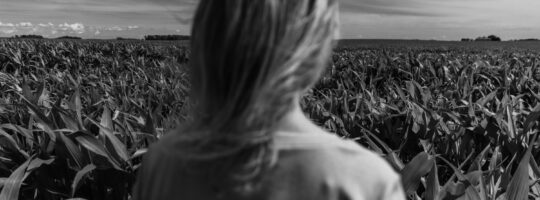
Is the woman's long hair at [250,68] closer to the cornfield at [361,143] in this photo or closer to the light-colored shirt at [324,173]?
the light-colored shirt at [324,173]

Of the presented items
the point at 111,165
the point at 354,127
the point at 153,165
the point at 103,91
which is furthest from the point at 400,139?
the point at 103,91

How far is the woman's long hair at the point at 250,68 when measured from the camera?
0.75m

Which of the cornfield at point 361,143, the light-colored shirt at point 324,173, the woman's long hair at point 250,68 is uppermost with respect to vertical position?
the woman's long hair at point 250,68

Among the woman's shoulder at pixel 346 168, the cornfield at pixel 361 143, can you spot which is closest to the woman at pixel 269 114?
the woman's shoulder at pixel 346 168

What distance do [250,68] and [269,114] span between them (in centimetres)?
6

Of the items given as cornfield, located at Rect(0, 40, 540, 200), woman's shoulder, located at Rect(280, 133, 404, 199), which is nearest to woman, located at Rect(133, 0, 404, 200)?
woman's shoulder, located at Rect(280, 133, 404, 199)

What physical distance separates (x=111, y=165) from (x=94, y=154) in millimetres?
91

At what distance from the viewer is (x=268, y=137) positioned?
767 mm

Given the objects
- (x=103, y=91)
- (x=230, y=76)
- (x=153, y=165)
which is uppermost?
(x=230, y=76)

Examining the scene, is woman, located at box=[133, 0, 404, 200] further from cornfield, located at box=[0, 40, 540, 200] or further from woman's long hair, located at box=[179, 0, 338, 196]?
cornfield, located at box=[0, 40, 540, 200]

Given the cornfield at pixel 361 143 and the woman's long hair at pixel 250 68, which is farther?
the cornfield at pixel 361 143

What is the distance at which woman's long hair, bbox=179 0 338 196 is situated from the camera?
749 millimetres

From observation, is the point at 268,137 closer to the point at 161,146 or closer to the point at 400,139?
the point at 161,146

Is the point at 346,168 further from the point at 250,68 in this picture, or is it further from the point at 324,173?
the point at 250,68
